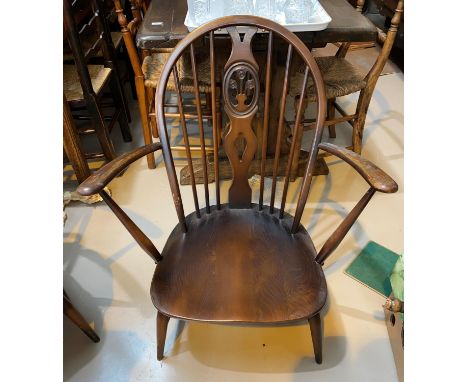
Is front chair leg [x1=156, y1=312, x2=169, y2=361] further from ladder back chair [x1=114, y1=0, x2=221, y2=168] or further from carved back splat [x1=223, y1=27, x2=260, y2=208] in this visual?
ladder back chair [x1=114, y1=0, x2=221, y2=168]

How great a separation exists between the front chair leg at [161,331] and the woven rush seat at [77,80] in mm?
1206

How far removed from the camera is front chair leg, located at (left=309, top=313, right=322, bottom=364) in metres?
0.99

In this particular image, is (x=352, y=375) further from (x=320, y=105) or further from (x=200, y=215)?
(x=320, y=105)

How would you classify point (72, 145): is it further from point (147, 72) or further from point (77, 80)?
point (147, 72)

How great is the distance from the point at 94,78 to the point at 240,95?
1211 millimetres

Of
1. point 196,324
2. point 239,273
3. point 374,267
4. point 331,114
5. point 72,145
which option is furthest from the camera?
point 331,114

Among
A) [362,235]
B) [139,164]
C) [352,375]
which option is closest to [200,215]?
[352,375]

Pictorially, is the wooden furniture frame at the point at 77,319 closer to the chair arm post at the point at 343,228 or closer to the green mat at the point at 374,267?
the chair arm post at the point at 343,228

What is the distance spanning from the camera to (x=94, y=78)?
1842mm

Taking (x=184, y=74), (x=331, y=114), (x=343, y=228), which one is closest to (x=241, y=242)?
(x=343, y=228)

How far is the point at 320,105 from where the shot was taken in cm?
95

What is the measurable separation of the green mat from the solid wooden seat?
523 mm

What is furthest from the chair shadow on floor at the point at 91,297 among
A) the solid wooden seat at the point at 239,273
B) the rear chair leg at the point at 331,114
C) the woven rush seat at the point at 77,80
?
the rear chair leg at the point at 331,114

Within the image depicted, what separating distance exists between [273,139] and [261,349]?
1111mm
